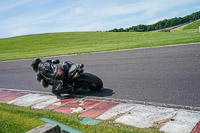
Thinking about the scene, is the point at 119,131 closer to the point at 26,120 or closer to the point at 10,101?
the point at 26,120

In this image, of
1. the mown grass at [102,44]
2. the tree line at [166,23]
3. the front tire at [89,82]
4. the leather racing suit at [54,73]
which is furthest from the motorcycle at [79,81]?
the tree line at [166,23]

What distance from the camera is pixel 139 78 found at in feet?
25.2

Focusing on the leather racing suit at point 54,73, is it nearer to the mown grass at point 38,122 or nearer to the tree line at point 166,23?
the mown grass at point 38,122

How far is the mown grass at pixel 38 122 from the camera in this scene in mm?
A: 4309

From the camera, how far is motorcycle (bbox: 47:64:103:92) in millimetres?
6715

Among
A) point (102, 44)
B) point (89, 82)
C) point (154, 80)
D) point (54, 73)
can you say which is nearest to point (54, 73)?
point (54, 73)

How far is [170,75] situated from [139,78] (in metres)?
0.98

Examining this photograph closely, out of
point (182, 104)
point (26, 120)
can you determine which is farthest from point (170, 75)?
point (26, 120)

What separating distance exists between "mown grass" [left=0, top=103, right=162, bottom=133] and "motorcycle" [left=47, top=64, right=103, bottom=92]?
131 centimetres

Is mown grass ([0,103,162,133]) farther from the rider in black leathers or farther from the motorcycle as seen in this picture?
the motorcycle

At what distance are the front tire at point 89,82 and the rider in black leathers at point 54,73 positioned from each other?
47 centimetres

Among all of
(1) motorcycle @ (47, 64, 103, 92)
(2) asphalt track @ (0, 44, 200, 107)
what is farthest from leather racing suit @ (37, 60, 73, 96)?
(2) asphalt track @ (0, 44, 200, 107)

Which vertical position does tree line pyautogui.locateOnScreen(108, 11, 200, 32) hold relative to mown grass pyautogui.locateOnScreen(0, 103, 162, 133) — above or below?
above

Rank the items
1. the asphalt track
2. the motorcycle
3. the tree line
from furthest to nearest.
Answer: the tree line < the motorcycle < the asphalt track
